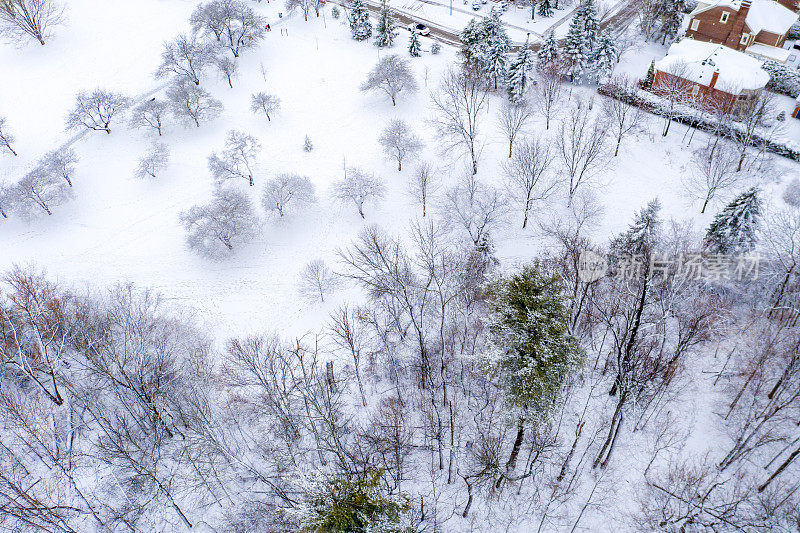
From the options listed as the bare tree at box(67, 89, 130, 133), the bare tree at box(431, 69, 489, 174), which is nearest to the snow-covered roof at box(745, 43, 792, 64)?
the bare tree at box(431, 69, 489, 174)

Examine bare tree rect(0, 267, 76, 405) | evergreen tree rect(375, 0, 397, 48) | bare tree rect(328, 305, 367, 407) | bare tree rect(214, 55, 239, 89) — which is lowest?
bare tree rect(328, 305, 367, 407)

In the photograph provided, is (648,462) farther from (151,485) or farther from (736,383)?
(151,485)

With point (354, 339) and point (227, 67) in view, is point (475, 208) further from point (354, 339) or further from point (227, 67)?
point (227, 67)

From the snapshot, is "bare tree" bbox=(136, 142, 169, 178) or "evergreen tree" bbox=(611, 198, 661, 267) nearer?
"evergreen tree" bbox=(611, 198, 661, 267)

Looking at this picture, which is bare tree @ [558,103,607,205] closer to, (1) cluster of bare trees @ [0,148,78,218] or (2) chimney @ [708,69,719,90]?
(2) chimney @ [708,69,719,90]

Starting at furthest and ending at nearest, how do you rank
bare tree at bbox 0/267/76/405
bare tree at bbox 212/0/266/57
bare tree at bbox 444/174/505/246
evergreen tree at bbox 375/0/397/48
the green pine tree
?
evergreen tree at bbox 375/0/397/48 < bare tree at bbox 212/0/266/57 < the green pine tree < bare tree at bbox 444/174/505/246 < bare tree at bbox 0/267/76/405

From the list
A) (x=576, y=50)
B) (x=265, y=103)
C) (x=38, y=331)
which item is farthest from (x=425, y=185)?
(x=38, y=331)

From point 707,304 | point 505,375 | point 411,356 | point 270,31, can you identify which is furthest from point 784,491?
point 270,31

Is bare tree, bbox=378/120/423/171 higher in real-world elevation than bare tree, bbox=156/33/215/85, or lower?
lower
